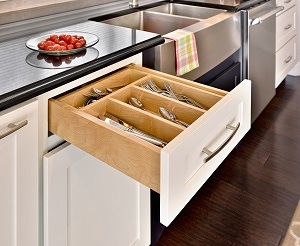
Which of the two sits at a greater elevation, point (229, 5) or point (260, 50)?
point (229, 5)

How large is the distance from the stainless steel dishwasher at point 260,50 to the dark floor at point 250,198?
272 millimetres

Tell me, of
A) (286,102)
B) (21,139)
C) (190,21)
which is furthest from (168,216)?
(286,102)

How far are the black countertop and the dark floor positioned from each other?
3.07 feet

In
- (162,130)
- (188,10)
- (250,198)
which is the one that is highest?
(188,10)

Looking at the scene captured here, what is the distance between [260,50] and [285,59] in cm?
89

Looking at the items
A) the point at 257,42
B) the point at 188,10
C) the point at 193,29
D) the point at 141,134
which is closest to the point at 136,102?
the point at 141,134

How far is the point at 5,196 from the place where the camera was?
889 millimetres

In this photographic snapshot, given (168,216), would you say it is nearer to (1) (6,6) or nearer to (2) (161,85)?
(2) (161,85)

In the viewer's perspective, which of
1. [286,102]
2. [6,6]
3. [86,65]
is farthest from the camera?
[286,102]

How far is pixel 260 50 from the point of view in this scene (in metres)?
2.43

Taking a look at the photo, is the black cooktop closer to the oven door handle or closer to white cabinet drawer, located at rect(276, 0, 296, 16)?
the oven door handle

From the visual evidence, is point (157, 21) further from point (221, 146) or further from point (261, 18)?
point (221, 146)

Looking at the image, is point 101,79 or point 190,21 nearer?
point 101,79

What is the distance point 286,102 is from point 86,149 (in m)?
2.57
